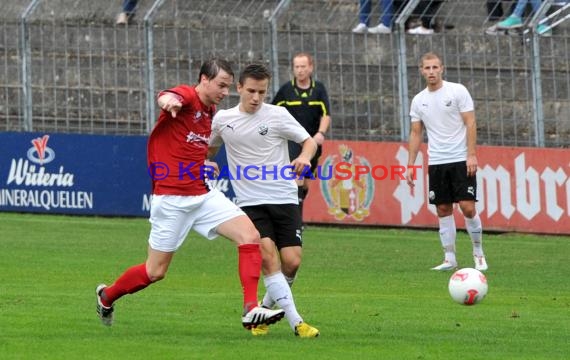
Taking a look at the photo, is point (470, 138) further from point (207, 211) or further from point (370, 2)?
point (370, 2)

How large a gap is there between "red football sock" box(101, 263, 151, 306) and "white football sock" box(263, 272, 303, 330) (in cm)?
86

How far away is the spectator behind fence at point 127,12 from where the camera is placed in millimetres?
22703

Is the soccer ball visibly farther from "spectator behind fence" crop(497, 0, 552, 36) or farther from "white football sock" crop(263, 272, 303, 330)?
"spectator behind fence" crop(497, 0, 552, 36)

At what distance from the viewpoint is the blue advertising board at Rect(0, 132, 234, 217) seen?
2062 centimetres

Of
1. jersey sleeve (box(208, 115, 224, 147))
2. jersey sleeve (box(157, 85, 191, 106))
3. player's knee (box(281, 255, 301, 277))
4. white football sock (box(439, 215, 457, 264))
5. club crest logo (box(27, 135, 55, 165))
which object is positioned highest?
club crest logo (box(27, 135, 55, 165))

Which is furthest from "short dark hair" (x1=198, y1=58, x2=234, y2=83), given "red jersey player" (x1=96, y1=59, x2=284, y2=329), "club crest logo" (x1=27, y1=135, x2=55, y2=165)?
"club crest logo" (x1=27, y1=135, x2=55, y2=165)

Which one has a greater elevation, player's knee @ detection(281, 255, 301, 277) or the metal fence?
the metal fence

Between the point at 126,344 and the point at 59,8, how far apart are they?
53.0 feet

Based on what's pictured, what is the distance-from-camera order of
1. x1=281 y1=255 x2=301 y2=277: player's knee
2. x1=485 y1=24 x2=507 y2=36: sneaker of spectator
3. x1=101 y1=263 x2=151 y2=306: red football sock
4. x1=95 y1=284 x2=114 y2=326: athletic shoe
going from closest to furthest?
x1=101 y1=263 x2=151 y2=306: red football sock < x1=95 y1=284 x2=114 y2=326: athletic shoe < x1=281 y1=255 x2=301 y2=277: player's knee < x1=485 y1=24 x2=507 y2=36: sneaker of spectator

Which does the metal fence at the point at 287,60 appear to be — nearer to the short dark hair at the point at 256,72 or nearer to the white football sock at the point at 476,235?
the white football sock at the point at 476,235

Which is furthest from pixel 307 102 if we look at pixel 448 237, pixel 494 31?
pixel 494 31

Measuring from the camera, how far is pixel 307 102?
16.4 metres

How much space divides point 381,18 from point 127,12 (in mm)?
4737

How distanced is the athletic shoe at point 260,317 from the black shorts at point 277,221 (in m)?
1.24
